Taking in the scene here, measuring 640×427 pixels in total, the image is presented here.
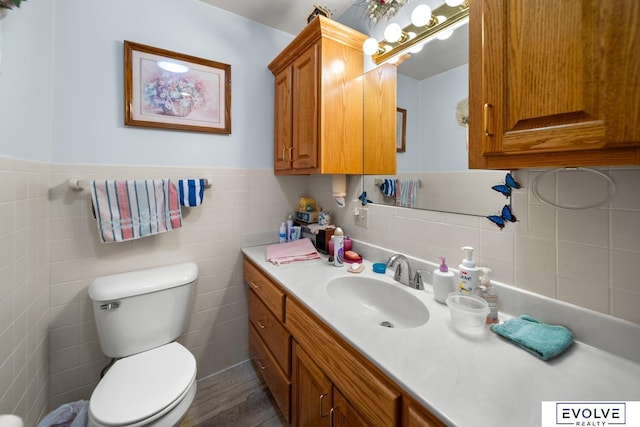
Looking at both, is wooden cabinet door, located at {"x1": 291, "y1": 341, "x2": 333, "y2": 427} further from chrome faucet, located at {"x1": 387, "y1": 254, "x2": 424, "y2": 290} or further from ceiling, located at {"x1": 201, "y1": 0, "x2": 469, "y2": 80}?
ceiling, located at {"x1": 201, "y1": 0, "x2": 469, "y2": 80}

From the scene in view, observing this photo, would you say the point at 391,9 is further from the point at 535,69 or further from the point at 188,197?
the point at 188,197

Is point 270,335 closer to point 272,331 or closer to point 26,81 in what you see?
point 272,331

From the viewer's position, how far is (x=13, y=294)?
911 millimetres

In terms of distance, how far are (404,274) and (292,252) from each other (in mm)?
688

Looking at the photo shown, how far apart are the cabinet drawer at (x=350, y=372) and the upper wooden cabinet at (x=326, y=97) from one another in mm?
800

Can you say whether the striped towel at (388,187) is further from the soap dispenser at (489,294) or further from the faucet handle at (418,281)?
the soap dispenser at (489,294)

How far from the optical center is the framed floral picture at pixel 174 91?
1.40m

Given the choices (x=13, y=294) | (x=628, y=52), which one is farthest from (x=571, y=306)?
(x=13, y=294)

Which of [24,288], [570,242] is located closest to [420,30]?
[570,242]

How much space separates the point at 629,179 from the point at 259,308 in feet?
5.32

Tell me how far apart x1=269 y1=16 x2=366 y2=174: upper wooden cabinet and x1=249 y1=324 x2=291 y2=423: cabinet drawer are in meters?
1.08

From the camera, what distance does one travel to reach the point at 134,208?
1.33 meters

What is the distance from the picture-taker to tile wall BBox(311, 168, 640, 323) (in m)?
0.67

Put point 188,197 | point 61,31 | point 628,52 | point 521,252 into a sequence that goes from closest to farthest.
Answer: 1. point 628,52
2. point 521,252
3. point 61,31
4. point 188,197
